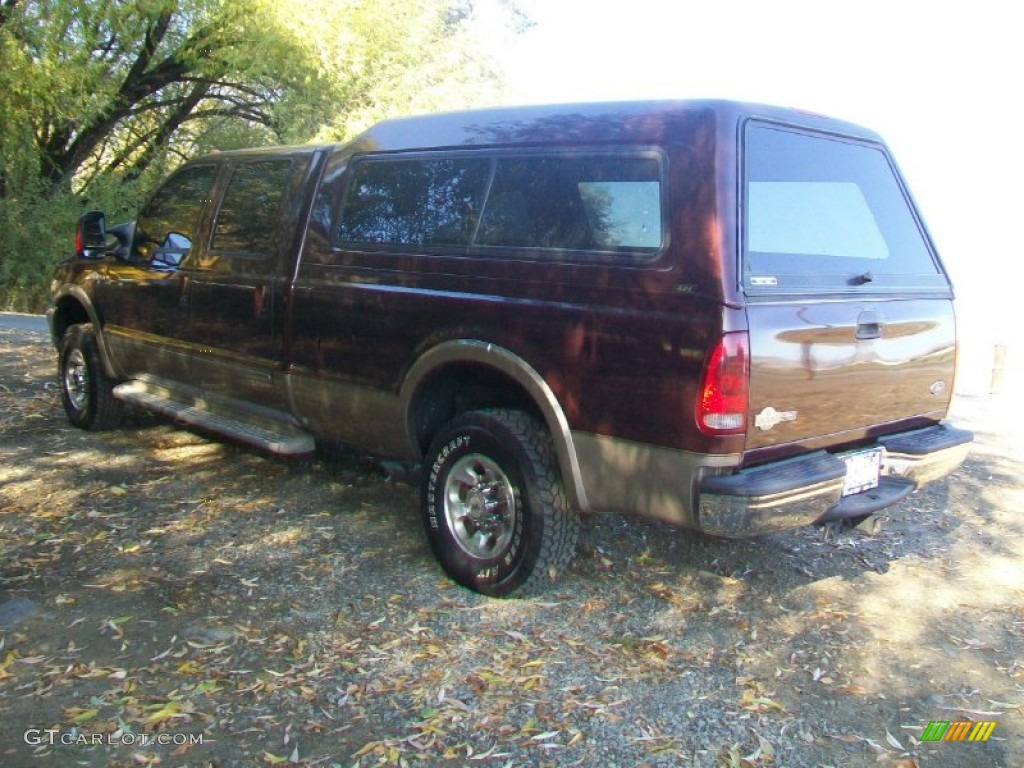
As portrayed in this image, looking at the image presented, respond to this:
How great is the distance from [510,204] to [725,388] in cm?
134

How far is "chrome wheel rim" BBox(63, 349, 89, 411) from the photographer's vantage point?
21.8ft

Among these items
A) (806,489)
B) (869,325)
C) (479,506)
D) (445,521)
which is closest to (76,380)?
(445,521)

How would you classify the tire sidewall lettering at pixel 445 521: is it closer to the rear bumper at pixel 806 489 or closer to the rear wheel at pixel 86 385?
the rear bumper at pixel 806 489

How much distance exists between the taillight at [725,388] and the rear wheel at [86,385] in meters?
4.61

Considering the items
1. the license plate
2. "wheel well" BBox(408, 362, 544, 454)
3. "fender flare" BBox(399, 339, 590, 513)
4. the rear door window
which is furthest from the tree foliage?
the license plate

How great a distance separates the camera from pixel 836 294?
3676 mm

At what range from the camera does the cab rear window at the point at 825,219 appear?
11.6ft

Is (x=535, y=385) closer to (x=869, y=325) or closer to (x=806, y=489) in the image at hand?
(x=806, y=489)

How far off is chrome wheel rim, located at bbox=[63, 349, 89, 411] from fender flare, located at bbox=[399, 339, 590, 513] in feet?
12.0

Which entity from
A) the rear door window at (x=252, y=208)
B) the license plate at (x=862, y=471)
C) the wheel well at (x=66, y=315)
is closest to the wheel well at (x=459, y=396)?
the license plate at (x=862, y=471)

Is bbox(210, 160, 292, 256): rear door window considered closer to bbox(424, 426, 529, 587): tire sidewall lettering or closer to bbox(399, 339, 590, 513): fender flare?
bbox(399, 339, 590, 513): fender flare

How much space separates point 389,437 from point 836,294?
84.6 inches

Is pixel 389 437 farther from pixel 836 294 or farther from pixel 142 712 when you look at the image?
pixel 836 294

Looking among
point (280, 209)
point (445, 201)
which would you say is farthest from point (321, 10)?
point (445, 201)
